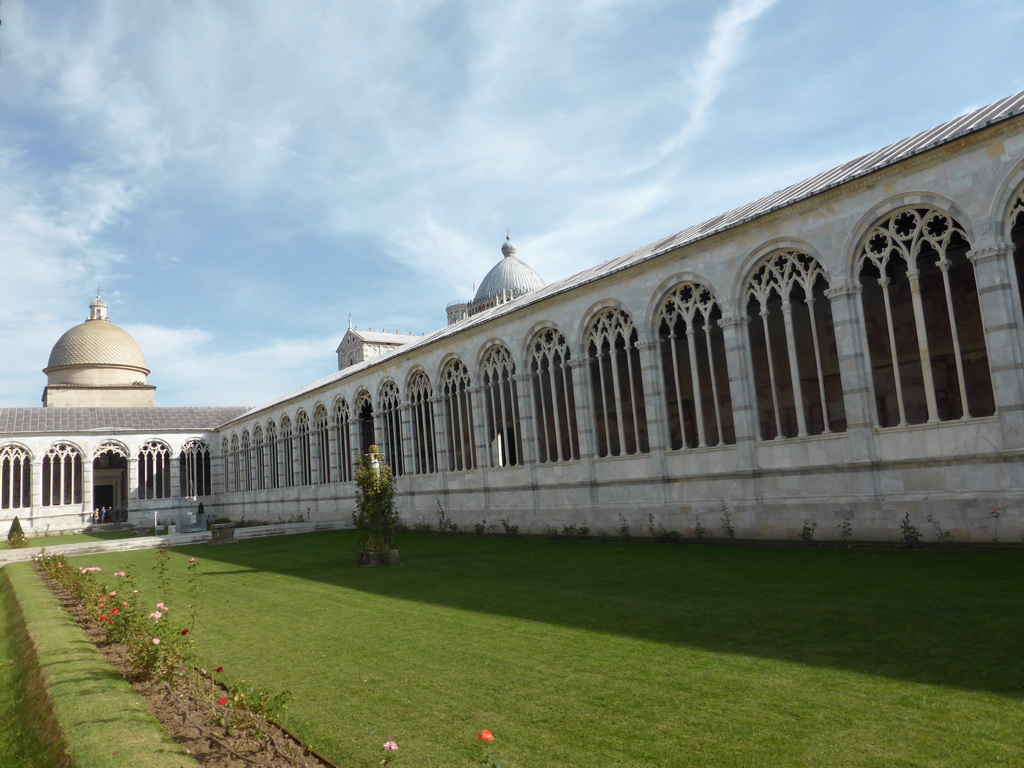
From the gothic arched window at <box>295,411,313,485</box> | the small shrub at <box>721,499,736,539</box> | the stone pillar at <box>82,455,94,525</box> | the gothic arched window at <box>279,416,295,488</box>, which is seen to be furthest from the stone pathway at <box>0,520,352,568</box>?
the small shrub at <box>721,499,736,539</box>

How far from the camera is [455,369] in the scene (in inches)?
1226

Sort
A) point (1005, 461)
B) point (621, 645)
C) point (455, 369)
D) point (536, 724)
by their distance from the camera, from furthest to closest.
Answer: point (455, 369), point (1005, 461), point (621, 645), point (536, 724)

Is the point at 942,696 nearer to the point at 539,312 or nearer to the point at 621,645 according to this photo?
the point at 621,645

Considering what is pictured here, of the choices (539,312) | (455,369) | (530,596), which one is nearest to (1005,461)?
(530,596)

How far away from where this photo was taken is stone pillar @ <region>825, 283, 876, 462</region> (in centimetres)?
1656

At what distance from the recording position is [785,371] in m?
25.1

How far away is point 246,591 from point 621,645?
9179mm

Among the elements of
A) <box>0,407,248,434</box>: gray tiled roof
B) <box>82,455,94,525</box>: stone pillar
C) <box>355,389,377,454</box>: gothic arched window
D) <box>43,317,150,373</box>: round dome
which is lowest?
<box>82,455,94,525</box>: stone pillar

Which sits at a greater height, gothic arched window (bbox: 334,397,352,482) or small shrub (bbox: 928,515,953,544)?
gothic arched window (bbox: 334,397,352,482)

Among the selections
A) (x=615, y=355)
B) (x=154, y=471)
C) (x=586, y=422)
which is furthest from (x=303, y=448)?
(x=615, y=355)

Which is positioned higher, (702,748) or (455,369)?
(455,369)

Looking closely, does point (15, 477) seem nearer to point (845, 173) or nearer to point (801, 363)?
point (801, 363)

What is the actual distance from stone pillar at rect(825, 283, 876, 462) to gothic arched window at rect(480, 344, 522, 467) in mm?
13022

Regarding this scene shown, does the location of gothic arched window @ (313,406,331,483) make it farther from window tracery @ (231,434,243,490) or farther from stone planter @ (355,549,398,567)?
stone planter @ (355,549,398,567)
